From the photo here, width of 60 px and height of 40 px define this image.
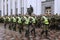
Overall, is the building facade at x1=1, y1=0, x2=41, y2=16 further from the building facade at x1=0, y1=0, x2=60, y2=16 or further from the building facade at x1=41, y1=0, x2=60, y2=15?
the building facade at x1=41, y1=0, x2=60, y2=15

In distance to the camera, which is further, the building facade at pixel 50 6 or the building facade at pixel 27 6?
the building facade at pixel 27 6

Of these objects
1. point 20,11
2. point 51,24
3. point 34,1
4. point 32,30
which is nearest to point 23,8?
point 20,11

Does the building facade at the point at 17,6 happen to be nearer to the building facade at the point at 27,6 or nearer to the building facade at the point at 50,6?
the building facade at the point at 27,6

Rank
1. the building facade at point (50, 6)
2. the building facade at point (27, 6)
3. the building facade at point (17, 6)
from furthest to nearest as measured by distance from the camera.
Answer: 1. the building facade at point (17, 6)
2. the building facade at point (27, 6)
3. the building facade at point (50, 6)

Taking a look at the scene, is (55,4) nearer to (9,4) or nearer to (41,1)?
(41,1)

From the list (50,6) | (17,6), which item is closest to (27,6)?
(50,6)

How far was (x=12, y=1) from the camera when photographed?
4484 centimetres

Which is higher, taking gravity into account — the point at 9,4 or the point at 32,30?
the point at 9,4

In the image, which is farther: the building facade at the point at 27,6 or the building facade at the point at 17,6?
the building facade at the point at 17,6

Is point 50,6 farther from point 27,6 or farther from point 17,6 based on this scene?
point 17,6

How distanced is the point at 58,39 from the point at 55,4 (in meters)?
18.0

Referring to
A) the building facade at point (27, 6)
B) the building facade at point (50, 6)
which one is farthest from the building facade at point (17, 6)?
the building facade at point (50, 6)

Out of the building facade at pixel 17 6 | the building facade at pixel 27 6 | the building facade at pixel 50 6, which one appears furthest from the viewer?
the building facade at pixel 17 6

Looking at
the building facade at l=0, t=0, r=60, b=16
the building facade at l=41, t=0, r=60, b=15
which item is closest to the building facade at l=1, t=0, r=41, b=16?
the building facade at l=0, t=0, r=60, b=16
